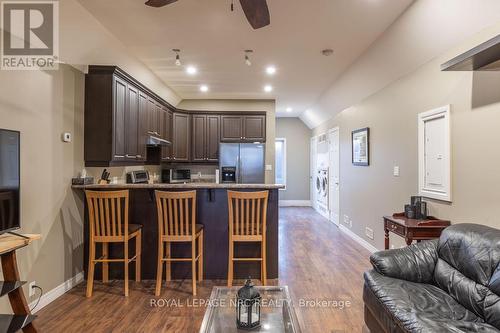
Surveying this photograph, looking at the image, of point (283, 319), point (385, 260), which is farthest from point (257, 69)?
point (283, 319)

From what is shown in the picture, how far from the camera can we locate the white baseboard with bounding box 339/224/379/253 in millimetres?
4297

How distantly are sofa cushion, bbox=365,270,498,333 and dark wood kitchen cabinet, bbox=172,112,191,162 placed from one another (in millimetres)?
4714

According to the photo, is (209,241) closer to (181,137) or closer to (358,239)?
(358,239)

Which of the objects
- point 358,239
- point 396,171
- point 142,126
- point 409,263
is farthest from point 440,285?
point 142,126

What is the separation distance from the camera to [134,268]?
328 cm

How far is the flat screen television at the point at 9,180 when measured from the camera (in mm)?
1871

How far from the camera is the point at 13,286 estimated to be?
1769 mm

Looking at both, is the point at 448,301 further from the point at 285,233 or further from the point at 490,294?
the point at 285,233

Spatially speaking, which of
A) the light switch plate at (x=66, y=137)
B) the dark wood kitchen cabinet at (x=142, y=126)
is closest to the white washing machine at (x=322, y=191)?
the dark wood kitchen cabinet at (x=142, y=126)

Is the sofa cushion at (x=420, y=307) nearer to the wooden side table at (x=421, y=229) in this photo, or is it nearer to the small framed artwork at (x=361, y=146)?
the wooden side table at (x=421, y=229)

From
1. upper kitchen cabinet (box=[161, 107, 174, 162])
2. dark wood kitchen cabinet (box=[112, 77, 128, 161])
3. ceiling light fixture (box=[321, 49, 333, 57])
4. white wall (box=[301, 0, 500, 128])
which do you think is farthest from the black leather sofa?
upper kitchen cabinet (box=[161, 107, 174, 162])

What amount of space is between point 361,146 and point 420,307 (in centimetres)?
335

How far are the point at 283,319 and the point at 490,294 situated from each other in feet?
4.38

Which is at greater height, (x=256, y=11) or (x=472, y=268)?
(x=256, y=11)
